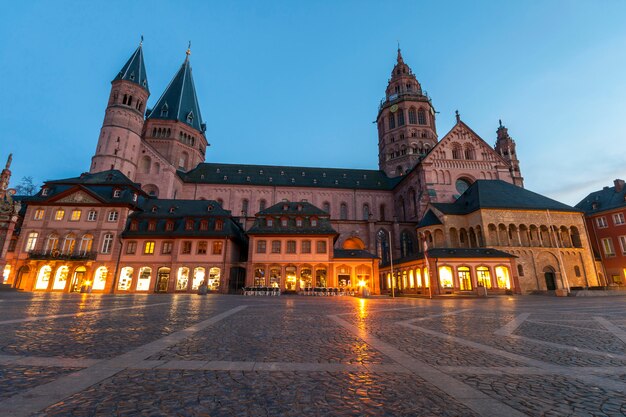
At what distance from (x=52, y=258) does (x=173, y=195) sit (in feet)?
56.8

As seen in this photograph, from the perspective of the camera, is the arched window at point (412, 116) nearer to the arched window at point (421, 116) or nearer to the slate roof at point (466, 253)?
the arched window at point (421, 116)

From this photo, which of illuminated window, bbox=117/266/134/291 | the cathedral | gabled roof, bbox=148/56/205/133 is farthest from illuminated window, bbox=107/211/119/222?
gabled roof, bbox=148/56/205/133

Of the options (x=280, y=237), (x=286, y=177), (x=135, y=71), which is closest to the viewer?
(x=280, y=237)

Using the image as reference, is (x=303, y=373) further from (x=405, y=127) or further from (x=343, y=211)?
(x=405, y=127)

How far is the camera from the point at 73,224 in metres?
32.3

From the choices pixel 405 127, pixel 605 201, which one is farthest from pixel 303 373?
pixel 405 127

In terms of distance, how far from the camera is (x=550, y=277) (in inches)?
1362

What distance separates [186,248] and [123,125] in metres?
24.5

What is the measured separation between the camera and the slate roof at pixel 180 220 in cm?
3256

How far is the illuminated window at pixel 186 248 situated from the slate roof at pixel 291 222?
667 cm

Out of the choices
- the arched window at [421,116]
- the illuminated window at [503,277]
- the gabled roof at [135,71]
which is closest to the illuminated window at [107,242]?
the gabled roof at [135,71]

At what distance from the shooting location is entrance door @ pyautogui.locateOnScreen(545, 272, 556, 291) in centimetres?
3409

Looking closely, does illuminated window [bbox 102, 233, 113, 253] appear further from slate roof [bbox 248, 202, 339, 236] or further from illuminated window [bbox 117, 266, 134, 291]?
slate roof [bbox 248, 202, 339, 236]

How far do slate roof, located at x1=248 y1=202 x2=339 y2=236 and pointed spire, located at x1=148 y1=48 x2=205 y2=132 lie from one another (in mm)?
31562
